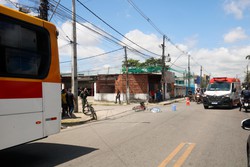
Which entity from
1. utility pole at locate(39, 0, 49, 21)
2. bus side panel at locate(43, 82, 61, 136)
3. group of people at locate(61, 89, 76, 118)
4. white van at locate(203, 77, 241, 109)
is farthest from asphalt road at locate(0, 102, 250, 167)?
white van at locate(203, 77, 241, 109)

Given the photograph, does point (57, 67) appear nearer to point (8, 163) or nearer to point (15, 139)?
point (15, 139)

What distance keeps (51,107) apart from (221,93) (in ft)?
60.5

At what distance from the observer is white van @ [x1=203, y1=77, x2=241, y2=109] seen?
22656mm

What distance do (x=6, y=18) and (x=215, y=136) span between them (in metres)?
7.58

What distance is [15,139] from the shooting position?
19.0 ft

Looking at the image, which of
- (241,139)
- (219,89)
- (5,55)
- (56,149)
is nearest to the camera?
(5,55)

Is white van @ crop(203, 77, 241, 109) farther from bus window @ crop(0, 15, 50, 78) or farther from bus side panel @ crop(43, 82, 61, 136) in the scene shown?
bus window @ crop(0, 15, 50, 78)

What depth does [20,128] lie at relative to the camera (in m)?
5.94

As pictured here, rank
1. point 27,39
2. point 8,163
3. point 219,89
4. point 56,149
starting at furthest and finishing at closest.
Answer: point 219,89, point 56,149, point 8,163, point 27,39

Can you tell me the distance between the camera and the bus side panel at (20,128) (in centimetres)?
555

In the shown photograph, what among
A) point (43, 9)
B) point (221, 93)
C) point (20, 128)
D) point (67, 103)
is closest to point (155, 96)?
point (221, 93)

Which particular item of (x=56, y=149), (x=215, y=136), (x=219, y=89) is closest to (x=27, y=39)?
(x=56, y=149)

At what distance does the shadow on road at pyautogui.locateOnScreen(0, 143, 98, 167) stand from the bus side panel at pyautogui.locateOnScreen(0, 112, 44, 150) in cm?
77

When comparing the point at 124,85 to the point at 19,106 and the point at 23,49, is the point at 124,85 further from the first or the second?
the point at 19,106
